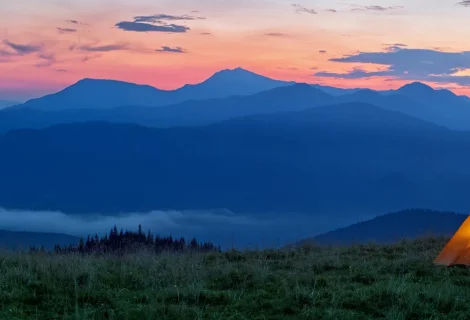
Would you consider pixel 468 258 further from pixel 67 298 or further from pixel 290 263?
pixel 67 298

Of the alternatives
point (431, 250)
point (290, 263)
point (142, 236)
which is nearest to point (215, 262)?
point (290, 263)

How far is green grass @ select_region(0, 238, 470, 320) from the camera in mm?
8484

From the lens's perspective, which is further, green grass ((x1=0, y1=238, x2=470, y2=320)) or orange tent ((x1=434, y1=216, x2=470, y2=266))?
orange tent ((x1=434, y1=216, x2=470, y2=266))

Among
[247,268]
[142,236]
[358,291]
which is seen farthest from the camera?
Answer: [142,236]

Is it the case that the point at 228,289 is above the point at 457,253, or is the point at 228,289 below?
below

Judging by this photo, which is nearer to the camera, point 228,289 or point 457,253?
point 228,289

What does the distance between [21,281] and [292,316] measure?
452 centimetres

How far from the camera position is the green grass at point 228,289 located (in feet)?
27.8

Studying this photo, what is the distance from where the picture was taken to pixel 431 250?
15391mm

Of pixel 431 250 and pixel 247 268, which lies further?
pixel 431 250

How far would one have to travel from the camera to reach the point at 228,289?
10.2 m

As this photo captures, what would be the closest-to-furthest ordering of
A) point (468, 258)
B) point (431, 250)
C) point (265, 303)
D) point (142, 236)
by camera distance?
1. point (265, 303)
2. point (468, 258)
3. point (431, 250)
4. point (142, 236)

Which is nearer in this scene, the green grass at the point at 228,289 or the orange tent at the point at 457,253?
the green grass at the point at 228,289

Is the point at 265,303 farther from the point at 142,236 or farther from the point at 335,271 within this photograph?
the point at 142,236
